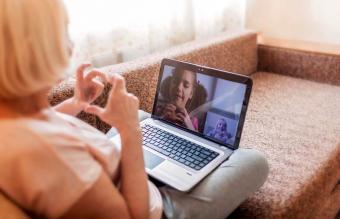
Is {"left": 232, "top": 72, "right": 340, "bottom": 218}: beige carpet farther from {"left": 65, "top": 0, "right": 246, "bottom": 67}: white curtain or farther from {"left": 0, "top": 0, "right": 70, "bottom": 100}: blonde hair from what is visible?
{"left": 0, "top": 0, "right": 70, "bottom": 100}: blonde hair

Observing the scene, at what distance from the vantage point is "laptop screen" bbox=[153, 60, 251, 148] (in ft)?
3.31

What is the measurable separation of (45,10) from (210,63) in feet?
3.68

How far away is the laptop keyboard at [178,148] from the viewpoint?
960 millimetres

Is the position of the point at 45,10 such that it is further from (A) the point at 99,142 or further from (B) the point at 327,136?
(B) the point at 327,136

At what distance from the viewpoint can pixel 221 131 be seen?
103cm

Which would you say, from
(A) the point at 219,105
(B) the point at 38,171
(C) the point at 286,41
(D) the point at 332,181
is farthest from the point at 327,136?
(B) the point at 38,171

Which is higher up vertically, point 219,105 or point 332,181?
point 219,105

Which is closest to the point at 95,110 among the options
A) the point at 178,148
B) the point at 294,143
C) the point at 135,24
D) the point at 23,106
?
the point at 23,106

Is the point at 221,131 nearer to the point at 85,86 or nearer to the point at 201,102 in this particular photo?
the point at 201,102

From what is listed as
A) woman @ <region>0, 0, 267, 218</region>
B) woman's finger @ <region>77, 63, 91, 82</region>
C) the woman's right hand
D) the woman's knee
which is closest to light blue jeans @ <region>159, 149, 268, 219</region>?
the woman's knee

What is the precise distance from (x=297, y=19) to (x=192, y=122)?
1377 millimetres

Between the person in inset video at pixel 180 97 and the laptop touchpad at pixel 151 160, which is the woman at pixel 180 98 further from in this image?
the laptop touchpad at pixel 151 160

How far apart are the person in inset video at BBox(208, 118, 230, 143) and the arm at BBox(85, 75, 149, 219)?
334mm

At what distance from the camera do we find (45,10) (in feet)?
1.88
